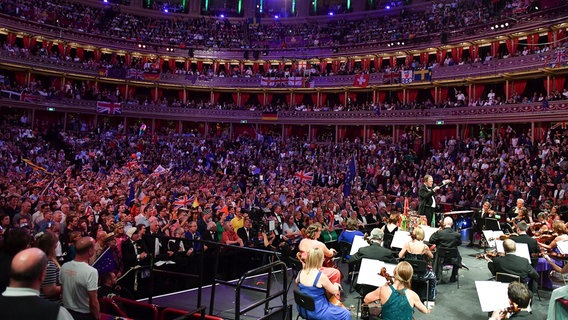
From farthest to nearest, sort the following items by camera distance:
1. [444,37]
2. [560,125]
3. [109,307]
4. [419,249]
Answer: [444,37] < [560,125] < [419,249] < [109,307]

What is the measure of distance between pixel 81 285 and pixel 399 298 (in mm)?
3782

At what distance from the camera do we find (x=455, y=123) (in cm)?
2923

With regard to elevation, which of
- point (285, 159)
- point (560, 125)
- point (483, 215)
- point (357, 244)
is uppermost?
point (560, 125)

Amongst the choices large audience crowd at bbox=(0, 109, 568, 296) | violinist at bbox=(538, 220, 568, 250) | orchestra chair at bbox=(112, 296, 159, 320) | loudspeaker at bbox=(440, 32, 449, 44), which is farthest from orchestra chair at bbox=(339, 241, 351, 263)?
loudspeaker at bbox=(440, 32, 449, 44)

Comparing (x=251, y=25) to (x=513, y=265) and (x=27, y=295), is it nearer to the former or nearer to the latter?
(x=513, y=265)

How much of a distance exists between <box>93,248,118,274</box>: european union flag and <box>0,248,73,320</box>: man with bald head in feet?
A: 13.2

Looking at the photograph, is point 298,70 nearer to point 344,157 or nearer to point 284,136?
point 284,136

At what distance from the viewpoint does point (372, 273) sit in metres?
6.57

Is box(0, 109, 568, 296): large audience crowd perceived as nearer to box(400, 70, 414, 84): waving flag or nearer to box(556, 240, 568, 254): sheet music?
box(400, 70, 414, 84): waving flag

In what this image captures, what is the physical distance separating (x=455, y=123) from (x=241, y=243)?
79.0 ft

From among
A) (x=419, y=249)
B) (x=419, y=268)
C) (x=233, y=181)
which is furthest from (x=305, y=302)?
(x=233, y=181)

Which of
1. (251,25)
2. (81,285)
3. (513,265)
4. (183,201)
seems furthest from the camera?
(251,25)

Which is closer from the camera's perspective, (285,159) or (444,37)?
(285,159)

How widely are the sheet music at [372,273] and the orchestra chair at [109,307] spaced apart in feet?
11.9
